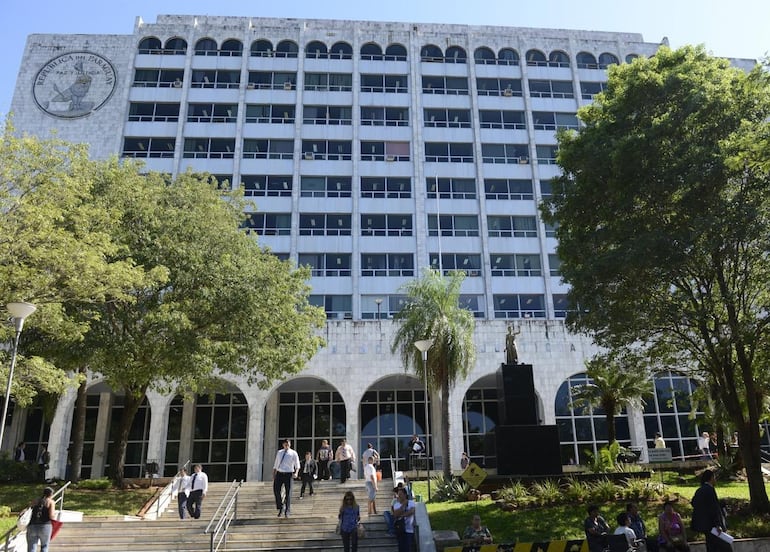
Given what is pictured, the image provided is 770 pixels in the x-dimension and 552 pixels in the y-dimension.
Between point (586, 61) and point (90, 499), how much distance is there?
4445 centimetres

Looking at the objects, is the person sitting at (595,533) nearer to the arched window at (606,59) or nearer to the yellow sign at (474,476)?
the yellow sign at (474,476)

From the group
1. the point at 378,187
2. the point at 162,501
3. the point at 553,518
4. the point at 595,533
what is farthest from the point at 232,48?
the point at 595,533

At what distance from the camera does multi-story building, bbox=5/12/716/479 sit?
41750 millimetres

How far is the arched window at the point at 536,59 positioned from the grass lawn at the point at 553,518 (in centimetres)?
3767

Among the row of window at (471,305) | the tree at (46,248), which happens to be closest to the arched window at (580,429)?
the row of window at (471,305)

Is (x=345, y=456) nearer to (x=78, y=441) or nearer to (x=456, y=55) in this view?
(x=78, y=441)

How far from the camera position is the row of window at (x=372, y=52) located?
152 feet

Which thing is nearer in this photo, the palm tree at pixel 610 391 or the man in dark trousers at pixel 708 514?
the man in dark trousers at pixel 708 514

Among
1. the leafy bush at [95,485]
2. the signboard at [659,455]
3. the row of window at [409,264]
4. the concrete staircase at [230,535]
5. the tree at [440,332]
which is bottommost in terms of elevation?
the concrete staircase at [230,535]

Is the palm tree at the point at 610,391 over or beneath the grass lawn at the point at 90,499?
over

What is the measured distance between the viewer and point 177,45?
46500 mm

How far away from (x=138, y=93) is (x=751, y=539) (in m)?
44.1

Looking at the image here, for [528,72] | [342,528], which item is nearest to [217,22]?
[528,72]

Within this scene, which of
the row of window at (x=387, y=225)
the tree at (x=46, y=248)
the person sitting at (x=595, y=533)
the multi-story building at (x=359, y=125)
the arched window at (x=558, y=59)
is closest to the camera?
the person sitting at (x=595, y=533)
